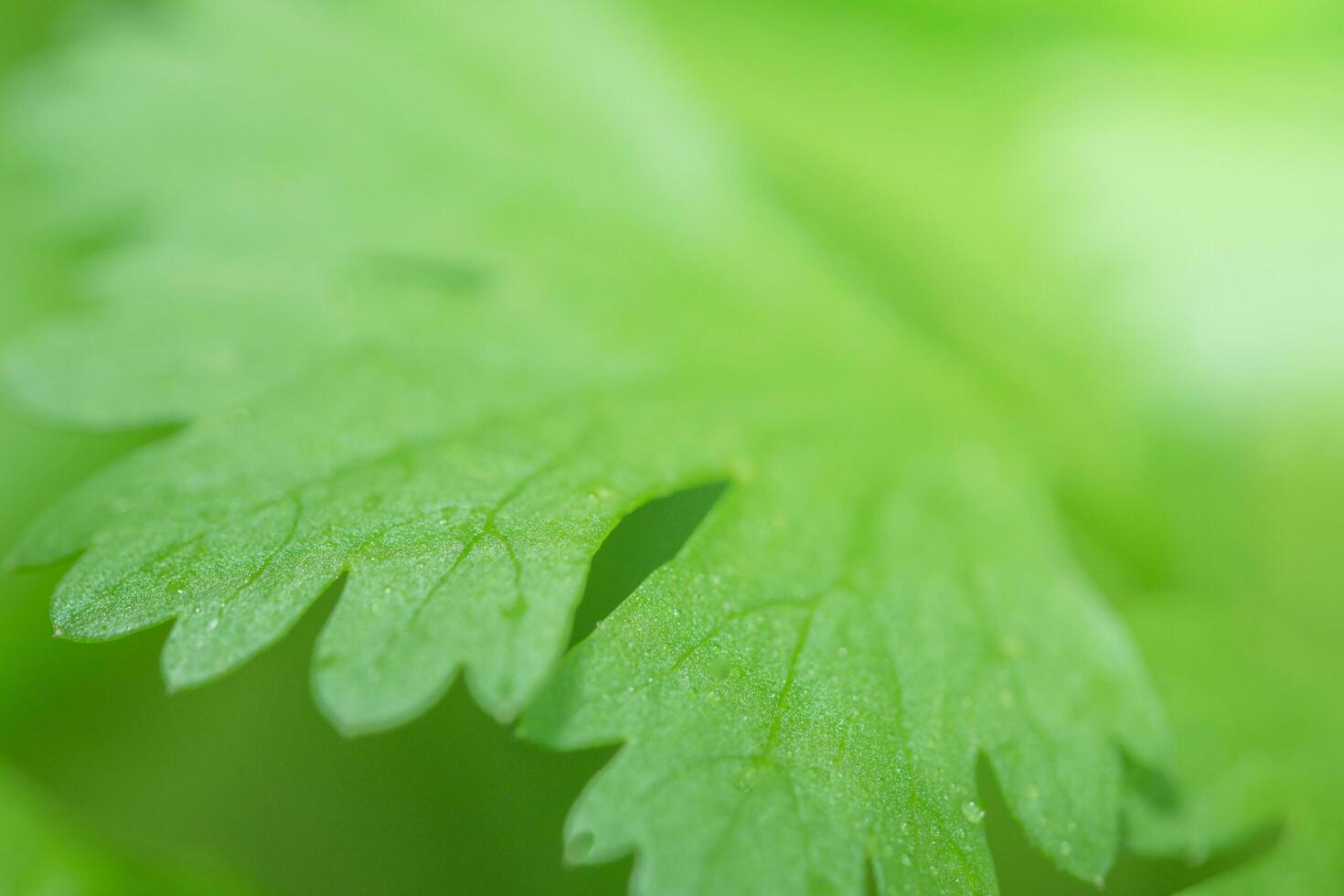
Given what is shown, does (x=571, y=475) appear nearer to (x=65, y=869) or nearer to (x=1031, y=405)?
(x=65, y=869)

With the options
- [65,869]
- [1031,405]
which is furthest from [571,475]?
[1031,405]

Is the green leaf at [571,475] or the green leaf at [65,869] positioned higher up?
the green leaf at [571,475]

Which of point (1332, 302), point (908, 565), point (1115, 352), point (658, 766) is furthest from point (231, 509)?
point (1332, 302)

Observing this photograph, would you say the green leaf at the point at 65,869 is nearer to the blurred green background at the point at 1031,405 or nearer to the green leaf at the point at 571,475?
the blurred green background at the point at 1031,405

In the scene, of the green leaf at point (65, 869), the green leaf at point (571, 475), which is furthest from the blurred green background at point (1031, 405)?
the green leaf at point (571, 475)

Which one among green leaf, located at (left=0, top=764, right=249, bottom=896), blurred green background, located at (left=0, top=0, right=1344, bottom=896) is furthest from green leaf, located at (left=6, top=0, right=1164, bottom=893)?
green leaf, located at (left=0, top=764, right=249, bottom=896)

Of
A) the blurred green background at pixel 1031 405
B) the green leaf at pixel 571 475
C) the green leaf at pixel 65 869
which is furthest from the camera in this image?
the blurred green background at pixel 1031 405
